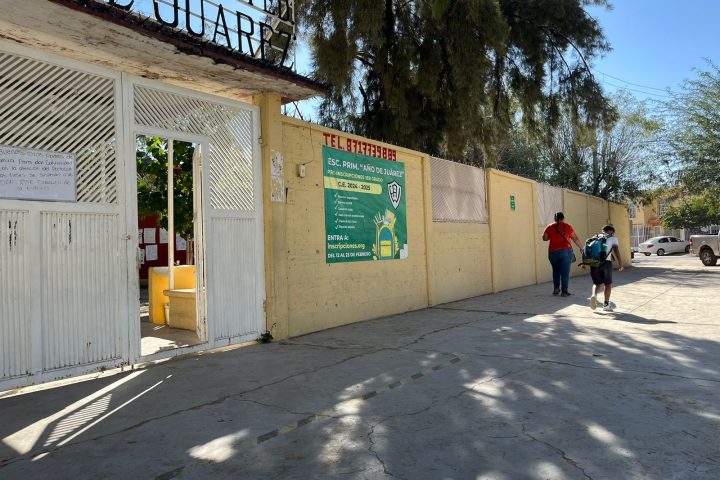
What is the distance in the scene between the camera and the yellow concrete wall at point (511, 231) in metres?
13.0

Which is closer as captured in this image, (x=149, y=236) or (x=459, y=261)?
(x=459, y=261)

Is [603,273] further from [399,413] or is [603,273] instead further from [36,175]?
[36,175]

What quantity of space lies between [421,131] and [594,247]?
594 centimetres

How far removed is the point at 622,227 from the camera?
24.8 metres

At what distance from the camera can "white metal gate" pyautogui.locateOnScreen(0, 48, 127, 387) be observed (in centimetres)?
482

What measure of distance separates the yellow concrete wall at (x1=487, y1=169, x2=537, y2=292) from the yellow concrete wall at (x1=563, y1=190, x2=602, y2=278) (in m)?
3.56

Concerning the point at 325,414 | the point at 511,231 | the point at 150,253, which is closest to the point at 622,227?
the point at 511,231

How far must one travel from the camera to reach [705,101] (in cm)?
2214

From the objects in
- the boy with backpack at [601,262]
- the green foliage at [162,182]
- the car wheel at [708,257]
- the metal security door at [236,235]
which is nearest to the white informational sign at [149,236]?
the green foliage at [162,182]

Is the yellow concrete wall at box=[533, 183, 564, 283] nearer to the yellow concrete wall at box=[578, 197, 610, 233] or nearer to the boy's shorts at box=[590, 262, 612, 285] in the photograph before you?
the yellow concrete wall at box=[578, 197, 610, 233]

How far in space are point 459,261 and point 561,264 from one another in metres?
2.16

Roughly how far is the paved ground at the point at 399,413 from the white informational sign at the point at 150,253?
42.2 ft

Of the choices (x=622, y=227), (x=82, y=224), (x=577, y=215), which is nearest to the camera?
(x=82, y=224)

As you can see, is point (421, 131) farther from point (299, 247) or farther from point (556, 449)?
point (556, 449)
